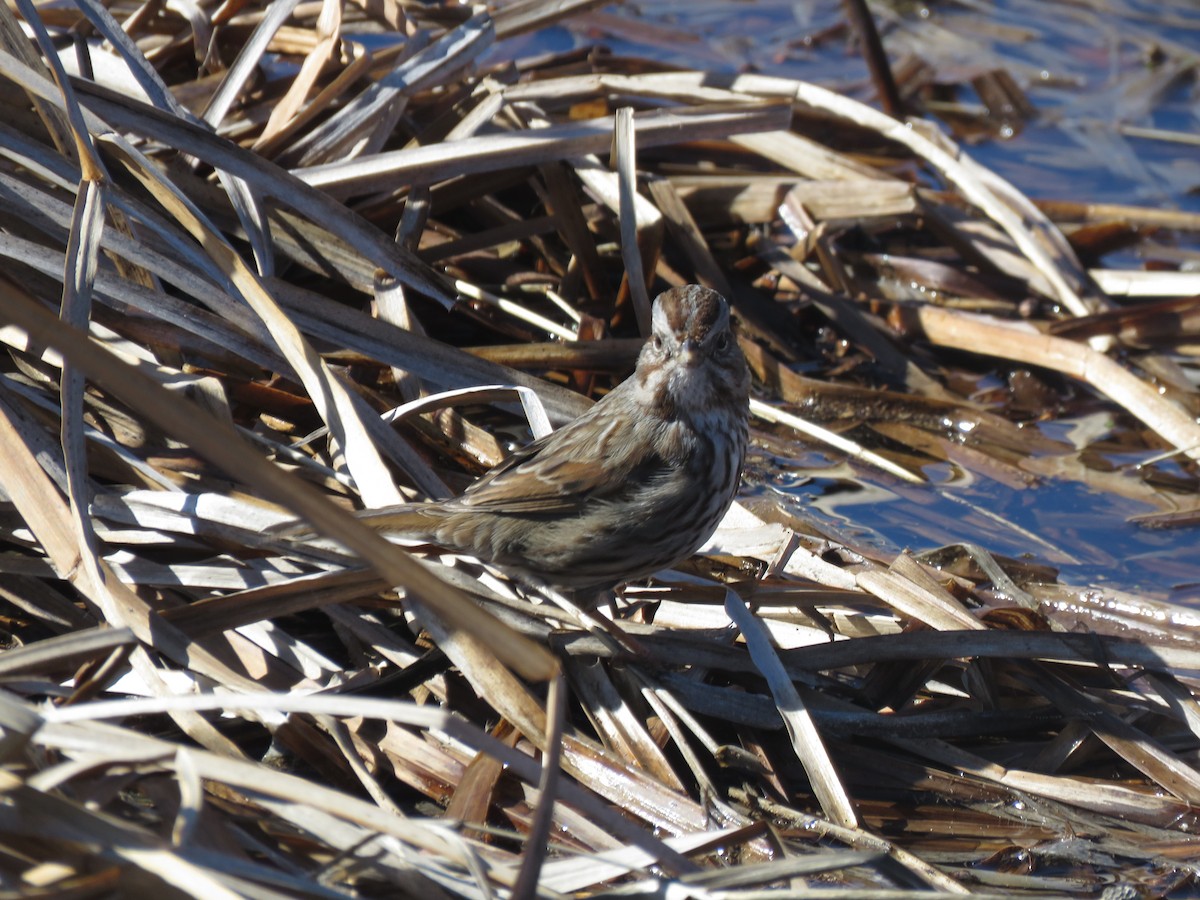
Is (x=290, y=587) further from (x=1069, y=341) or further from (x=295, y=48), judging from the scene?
(x=1069, y=341)

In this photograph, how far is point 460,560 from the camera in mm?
3727

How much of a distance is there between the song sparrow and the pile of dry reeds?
0.17 m

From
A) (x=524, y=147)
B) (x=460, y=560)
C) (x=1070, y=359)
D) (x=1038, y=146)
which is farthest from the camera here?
(x=1038, y=146)

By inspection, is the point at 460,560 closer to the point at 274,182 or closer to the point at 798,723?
the point at 798,723

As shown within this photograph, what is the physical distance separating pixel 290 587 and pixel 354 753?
1.42 feet

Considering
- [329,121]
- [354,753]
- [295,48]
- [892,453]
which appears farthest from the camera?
[295,48]

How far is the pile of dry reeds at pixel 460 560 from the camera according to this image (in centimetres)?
249

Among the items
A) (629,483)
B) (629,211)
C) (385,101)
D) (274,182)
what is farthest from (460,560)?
(385,101)

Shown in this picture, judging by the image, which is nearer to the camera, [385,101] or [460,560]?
[460,560]

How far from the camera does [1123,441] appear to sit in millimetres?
4922

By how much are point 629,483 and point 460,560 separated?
511 millimetres

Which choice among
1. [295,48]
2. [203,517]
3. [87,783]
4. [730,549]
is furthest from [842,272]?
[87,783]

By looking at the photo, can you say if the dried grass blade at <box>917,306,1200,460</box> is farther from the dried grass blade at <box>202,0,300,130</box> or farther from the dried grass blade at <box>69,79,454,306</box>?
the dried grass blade at <box>202,0,300,130</box>

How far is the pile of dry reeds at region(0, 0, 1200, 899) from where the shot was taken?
249 centimetres
